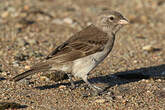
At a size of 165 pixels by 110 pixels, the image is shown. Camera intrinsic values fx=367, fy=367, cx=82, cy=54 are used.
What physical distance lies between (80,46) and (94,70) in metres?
1.68

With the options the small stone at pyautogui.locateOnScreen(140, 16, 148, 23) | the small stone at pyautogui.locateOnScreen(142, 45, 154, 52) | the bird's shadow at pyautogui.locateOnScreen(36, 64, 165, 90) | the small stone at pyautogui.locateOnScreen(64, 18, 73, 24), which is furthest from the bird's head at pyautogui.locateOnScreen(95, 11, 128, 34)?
the small stone at pyautogui.locateOnScreen(140, 16, 148, 23)

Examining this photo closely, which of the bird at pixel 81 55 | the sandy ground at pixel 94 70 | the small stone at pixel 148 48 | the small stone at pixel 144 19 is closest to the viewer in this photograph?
the sandy ground at pixel 94 70

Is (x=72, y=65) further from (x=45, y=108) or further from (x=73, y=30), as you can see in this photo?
(x=73, y=30)

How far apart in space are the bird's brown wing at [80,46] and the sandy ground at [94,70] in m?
0.78

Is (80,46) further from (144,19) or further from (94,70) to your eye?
(144,19)

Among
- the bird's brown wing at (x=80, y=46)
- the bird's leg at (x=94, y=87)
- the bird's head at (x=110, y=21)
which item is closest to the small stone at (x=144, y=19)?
the bird's head at (x=110, y=21)

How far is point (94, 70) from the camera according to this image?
32.9 ft

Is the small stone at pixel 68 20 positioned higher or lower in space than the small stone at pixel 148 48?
higher

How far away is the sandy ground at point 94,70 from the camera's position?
25.5 feet

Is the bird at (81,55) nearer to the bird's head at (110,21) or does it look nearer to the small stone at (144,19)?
the bird's head at (110,21)

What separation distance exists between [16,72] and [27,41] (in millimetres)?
2736

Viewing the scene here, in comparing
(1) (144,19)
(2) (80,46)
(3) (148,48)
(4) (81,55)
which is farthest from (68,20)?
(4) (81,55)

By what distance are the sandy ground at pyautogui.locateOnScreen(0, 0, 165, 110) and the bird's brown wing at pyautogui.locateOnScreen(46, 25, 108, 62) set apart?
778mm

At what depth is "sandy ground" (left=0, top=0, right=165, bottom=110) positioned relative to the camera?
25.5 feet
